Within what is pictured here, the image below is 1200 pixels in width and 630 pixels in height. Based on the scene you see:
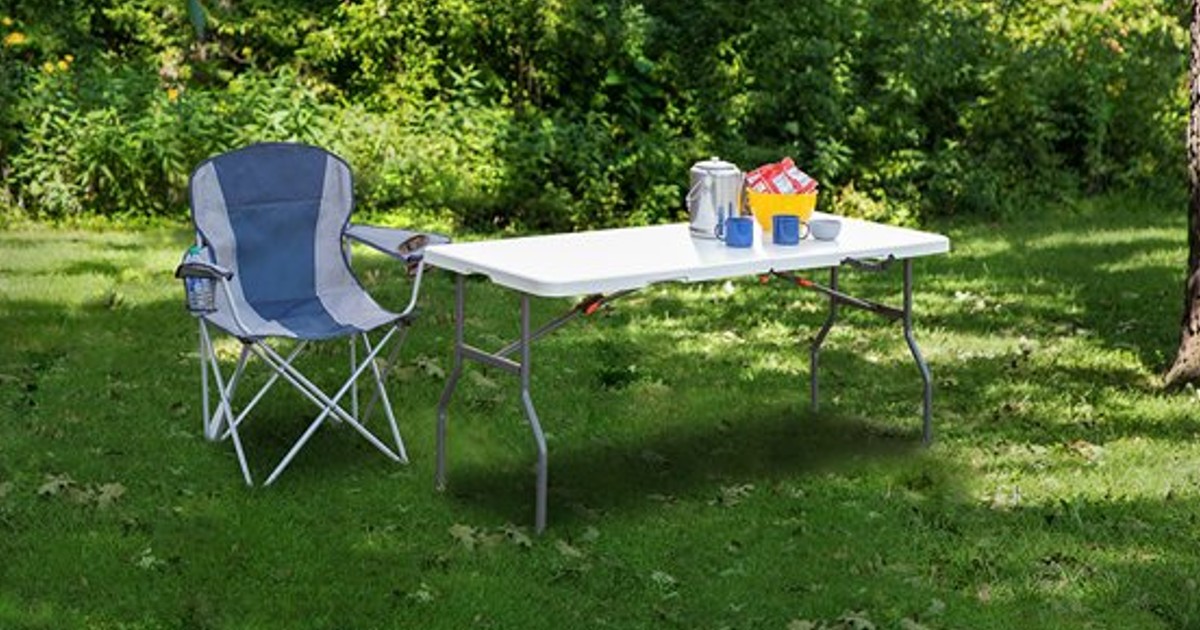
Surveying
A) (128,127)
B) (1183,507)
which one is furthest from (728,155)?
(1183,507)

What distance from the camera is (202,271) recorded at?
5363 mm

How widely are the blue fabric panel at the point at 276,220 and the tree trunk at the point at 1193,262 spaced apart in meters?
2.93

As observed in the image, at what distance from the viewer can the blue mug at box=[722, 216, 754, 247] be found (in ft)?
18.1

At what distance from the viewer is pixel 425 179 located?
33.8 feet

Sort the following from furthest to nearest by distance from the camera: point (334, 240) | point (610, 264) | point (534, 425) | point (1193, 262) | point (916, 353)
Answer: point (1193, 262), point (334, 240), point (916, 353), point (610, 264), point (534, 425)

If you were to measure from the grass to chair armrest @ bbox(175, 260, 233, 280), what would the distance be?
58 centimetres

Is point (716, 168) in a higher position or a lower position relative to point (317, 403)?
higher

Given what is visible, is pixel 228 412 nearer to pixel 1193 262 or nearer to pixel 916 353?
pixel 916 353

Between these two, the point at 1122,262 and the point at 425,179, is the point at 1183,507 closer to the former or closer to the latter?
the point at 1122,262

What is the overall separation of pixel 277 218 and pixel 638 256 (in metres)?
1.26

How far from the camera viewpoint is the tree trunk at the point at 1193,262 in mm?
6508

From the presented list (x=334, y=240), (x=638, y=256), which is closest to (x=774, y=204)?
(x=638, y=256)

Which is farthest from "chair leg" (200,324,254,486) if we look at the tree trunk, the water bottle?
the tree trunk

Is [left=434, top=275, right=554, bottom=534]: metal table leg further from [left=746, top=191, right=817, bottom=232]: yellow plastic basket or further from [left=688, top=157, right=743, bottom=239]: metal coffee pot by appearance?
[left=746, top=191, right=817, bottom=232]: yellow plastic basket
